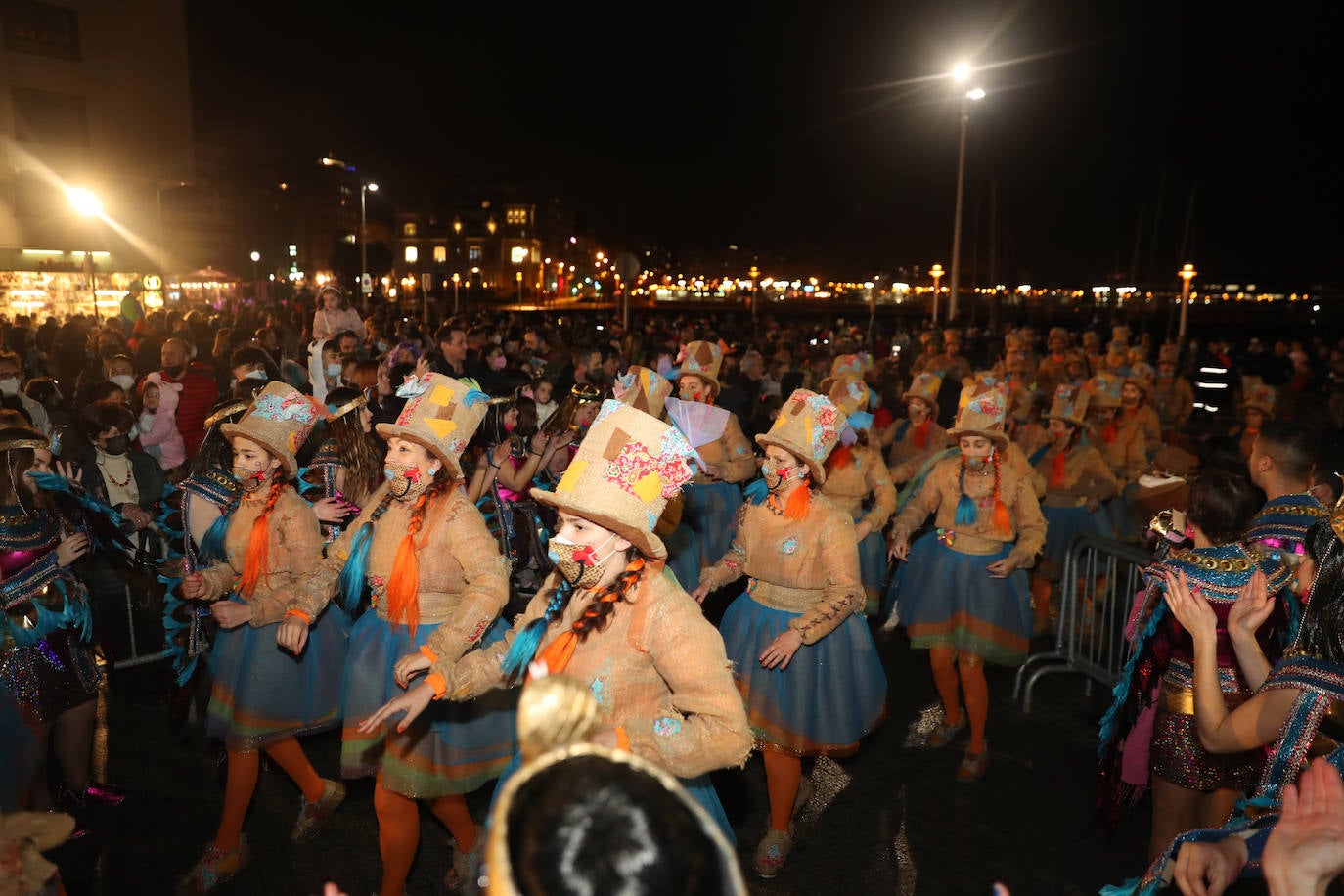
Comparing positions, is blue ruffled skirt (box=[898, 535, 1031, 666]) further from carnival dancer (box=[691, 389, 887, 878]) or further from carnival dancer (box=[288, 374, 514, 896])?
carnival dancer (box=[288, 374, 514, 896])

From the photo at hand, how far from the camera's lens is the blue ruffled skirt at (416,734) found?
154 inches

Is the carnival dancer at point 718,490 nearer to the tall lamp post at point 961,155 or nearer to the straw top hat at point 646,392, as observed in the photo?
the straw top hat at point 646,392

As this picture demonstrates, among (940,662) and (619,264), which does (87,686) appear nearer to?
(940,662)

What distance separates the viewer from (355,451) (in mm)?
5695

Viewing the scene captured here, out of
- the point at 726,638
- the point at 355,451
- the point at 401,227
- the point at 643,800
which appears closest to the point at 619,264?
the point at 355,451

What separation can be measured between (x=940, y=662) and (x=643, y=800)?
4976 millimetres

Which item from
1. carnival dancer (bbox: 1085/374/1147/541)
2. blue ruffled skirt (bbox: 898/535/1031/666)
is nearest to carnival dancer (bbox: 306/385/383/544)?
blue ruffled skirt (bbox: 898/535/1031/666)

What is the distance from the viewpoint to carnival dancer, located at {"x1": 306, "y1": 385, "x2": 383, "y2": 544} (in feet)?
18.2

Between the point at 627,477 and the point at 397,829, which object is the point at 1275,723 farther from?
the point at 397,829

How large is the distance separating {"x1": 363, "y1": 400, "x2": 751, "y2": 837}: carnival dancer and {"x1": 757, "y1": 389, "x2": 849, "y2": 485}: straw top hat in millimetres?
1696

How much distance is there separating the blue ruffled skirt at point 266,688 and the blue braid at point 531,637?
5.67ft

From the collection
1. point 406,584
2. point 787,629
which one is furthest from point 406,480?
point 787,629

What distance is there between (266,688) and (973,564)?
427 centimetres

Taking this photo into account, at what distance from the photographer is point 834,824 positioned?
5117mm
